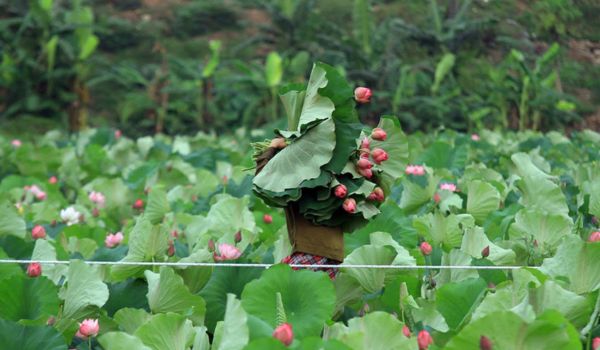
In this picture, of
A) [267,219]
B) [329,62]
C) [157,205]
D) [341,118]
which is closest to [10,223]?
[157,205]

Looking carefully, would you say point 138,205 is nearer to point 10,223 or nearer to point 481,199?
point 10,223

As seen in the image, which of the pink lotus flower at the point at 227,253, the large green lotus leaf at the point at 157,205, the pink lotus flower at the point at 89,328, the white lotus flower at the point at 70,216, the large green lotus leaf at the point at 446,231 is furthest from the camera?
the white lotus flower at the point at 70,216

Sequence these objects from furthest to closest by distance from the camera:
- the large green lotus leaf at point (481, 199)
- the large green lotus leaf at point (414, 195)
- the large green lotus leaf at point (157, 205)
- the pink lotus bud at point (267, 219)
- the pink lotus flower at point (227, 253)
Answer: the large green lotus leaf at point (157, 205), the large green lotus leaf at point (414, 195), the pink lotus bud at point (267, 219), the large green lotus leaf at point (481, 199), the pink lotus flower at point (227, 253)

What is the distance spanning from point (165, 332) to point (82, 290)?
326 millimetres

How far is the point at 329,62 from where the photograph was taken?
1279cm

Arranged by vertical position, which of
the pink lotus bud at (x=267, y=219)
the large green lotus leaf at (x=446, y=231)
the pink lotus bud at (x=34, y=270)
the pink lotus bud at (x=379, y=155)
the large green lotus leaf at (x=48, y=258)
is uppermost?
the pink lotus bud at (x=379, y=155)

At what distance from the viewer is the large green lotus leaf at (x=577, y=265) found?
1.71 metres

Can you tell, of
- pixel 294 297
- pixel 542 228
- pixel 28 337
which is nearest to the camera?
pixel 28 337

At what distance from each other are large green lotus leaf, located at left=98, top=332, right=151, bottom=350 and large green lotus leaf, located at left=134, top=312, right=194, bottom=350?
8 centimetres

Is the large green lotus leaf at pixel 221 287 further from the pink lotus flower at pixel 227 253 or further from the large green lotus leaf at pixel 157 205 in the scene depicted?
the large green lotus leaf at pixel 157 205

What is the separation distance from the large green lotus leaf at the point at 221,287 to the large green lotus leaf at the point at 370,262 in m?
0.20

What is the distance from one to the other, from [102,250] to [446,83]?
10.5 meters

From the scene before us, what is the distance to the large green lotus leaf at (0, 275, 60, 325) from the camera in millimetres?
1805

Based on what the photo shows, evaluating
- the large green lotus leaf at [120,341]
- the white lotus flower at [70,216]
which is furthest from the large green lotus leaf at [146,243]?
the white lotus flower at [70,216]
